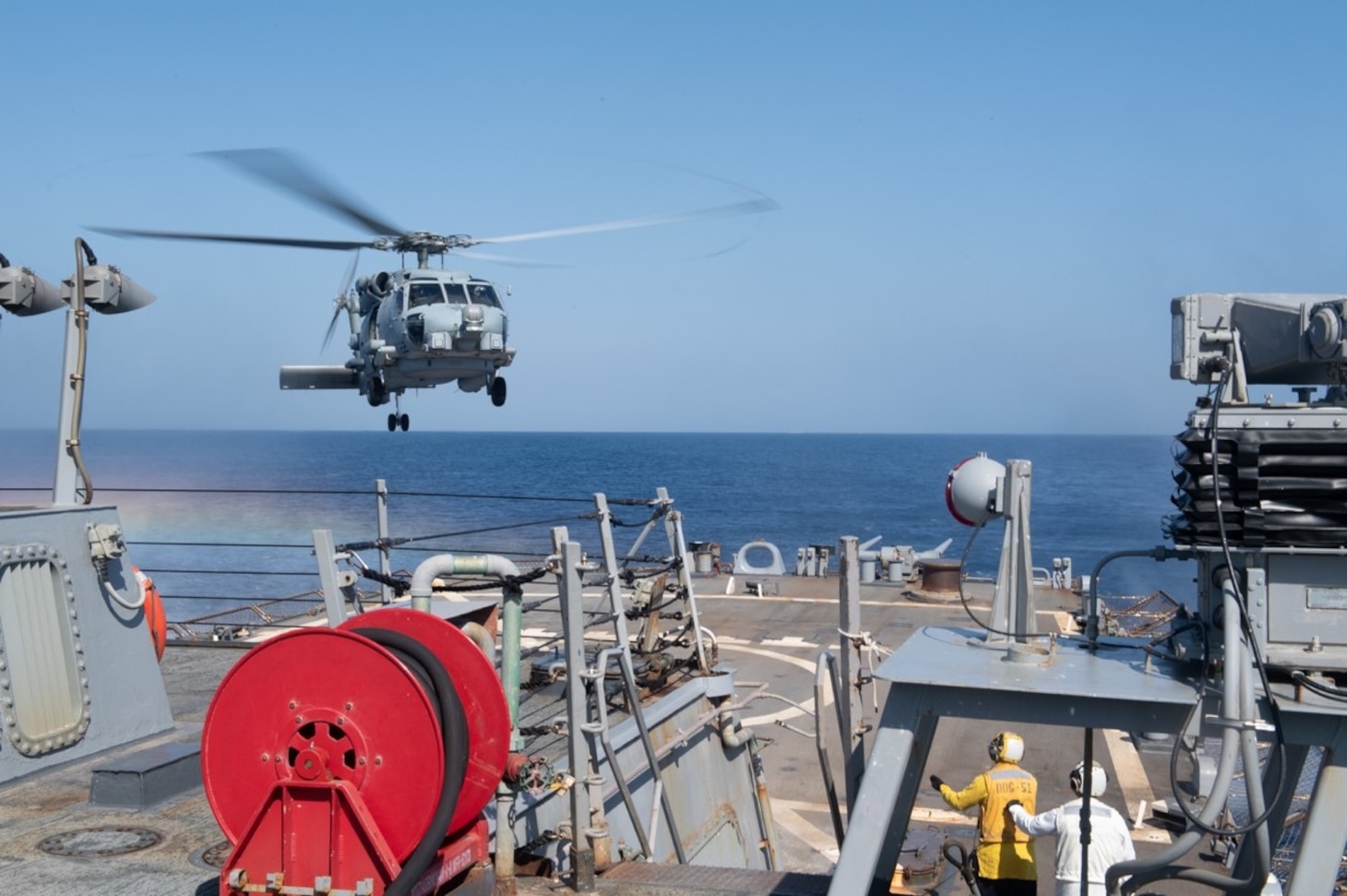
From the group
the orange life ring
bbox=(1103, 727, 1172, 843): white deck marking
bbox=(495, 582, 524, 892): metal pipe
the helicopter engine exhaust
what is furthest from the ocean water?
bbox=(495, 582, 524, 892): metal pipe

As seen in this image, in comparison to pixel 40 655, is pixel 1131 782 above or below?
below

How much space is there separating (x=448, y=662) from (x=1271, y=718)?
10.2ft

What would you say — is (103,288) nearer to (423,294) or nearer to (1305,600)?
(1305,600)

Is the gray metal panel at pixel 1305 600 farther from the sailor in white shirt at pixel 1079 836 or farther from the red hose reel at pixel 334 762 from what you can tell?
the red hose reel at pixel 334 762

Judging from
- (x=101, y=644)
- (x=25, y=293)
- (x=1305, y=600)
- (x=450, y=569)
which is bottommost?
(x=101, y=644)

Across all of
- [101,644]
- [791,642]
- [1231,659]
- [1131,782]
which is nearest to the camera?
[1231,659]

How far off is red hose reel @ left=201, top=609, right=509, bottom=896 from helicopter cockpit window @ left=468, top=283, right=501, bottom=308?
875 inches

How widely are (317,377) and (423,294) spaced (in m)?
7.24

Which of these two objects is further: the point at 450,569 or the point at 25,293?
the point at 25,293

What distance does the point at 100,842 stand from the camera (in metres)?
6.54

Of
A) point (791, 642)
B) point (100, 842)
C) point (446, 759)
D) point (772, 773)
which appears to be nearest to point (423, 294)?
point (791, 642)

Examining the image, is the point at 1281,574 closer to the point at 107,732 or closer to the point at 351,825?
the point at 351,825

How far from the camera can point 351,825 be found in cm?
454

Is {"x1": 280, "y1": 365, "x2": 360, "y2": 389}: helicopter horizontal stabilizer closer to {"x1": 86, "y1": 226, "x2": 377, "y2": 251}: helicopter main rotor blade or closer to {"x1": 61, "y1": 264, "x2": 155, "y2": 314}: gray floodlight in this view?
{"x1": 86, "y1": 226, "x2": 377, "y2": 251}: helicopter main rotor blade
